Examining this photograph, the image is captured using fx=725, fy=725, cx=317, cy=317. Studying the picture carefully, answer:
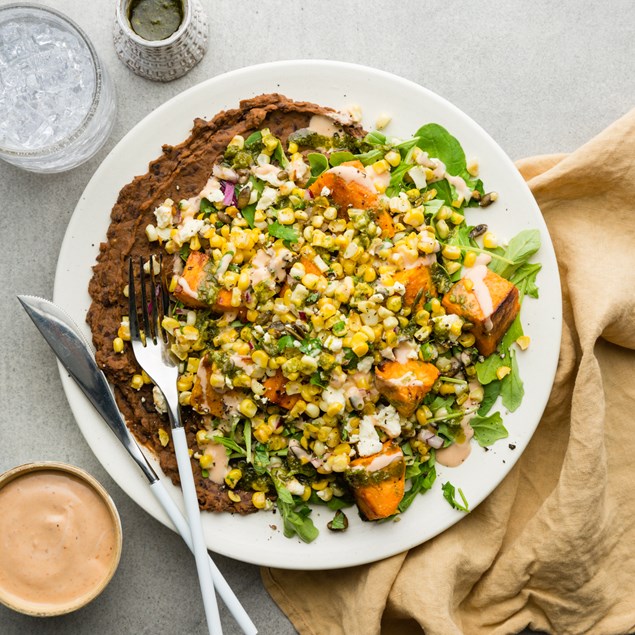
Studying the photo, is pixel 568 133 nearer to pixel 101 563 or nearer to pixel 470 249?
pixel 470 249

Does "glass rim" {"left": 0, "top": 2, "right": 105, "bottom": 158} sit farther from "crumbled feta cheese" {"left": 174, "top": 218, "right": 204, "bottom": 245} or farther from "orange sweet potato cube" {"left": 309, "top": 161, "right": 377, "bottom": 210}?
"orange sweet potato cube" {"left": 309, "top": 161, "right": 377, "bottom": 210}

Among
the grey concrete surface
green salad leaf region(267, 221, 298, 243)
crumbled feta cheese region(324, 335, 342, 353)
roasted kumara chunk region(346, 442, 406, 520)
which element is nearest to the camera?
crumbled feta cheese region(324, 335, 342, 353)

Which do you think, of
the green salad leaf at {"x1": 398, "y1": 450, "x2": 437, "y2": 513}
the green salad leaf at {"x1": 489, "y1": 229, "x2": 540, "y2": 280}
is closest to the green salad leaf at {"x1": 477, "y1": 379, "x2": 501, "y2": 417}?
the green salad leaf at {"x1": 398, "y1": 450, "x2": 437, "y2": 513}

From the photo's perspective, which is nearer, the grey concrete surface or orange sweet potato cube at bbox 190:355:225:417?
orange sweet potato cube at bbox 190:355:225:417

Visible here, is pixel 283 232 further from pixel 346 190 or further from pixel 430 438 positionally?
pixel 430 438

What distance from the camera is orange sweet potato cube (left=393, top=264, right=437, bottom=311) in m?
3.55

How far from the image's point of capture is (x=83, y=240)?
3863 millimetres

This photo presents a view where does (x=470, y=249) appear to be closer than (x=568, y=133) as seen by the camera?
Yes

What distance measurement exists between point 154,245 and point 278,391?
1013 mm

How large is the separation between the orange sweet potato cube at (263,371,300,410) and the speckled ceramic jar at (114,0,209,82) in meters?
1.88

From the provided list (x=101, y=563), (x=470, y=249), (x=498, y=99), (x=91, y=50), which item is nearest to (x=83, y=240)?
(x=91, y=50)

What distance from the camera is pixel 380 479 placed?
3549 millimetres

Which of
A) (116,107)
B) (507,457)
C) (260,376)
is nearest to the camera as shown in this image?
(260,376)

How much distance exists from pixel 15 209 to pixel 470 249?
8.49 ft
